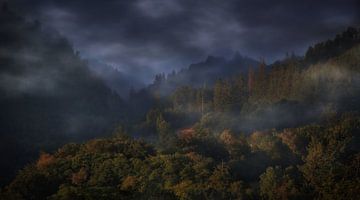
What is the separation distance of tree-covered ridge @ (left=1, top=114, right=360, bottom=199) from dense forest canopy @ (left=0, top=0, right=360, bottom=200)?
141 millimetres

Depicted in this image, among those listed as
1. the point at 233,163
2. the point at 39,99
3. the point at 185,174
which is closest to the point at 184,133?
the point at 233,163

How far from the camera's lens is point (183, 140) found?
64062 mm

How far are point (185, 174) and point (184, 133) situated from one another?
55.4 m

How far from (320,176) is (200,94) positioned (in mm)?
103469

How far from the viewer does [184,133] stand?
100000 millimetres

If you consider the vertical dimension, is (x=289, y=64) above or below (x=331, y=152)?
above

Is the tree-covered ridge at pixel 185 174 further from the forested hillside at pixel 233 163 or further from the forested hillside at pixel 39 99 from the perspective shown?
the forested hillside at pixel 39 99

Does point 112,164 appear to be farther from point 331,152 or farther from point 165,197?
point 331,152

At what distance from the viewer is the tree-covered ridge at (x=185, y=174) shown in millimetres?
40531

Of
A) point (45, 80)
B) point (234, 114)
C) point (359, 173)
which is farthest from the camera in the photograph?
point (45, 80)

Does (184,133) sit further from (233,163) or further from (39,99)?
(39,99)

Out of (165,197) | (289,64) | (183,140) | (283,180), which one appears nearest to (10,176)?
(183,140)

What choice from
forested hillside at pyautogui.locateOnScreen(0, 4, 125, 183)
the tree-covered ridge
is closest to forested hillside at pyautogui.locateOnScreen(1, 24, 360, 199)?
the tree-covered ridge

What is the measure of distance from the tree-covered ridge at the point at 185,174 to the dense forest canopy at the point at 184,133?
14 centimetres
